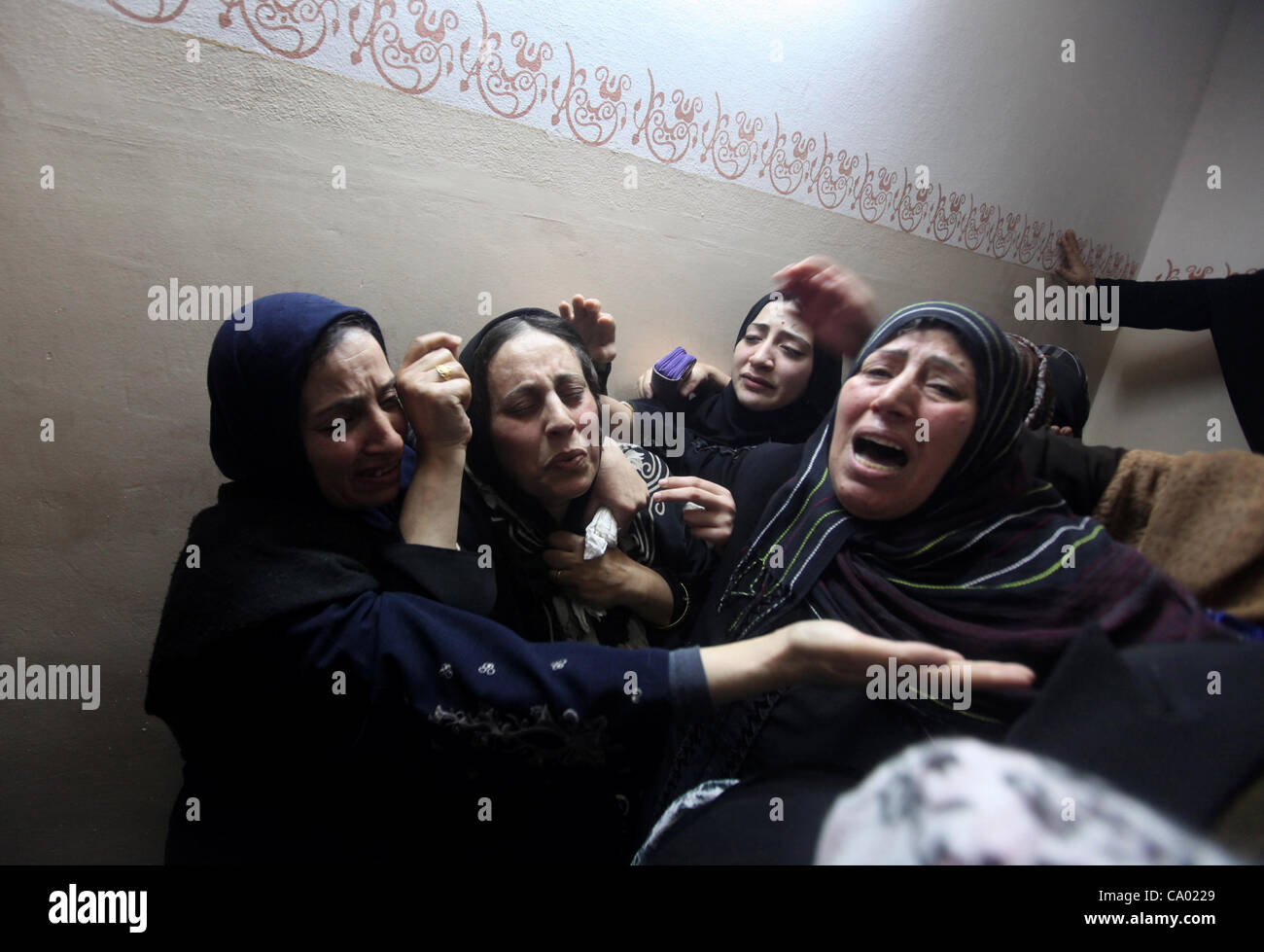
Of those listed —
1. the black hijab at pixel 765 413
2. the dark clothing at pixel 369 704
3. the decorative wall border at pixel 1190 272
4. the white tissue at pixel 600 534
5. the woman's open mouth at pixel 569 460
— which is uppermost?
the decorative wall border at pixel 1190 272

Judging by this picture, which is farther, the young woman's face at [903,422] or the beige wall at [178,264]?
the beige wall at [178,264]

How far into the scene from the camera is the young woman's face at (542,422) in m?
0.92

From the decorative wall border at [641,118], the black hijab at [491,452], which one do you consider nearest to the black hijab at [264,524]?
the black hijab at [491,452]

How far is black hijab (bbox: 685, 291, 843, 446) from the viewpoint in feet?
3.13

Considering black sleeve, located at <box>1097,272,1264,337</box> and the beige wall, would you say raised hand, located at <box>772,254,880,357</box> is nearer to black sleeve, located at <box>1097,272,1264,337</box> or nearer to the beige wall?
the beige wall

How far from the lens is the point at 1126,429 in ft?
2.66

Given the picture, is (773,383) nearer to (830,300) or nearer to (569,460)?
(830,300)

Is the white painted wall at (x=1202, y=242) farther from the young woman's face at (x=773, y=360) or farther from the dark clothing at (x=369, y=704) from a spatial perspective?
the dark clothing at (x=369, y=704)

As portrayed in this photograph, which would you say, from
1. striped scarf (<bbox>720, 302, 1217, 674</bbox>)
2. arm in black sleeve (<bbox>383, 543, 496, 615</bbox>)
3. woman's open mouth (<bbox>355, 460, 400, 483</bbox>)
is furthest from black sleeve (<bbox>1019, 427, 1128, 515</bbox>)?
woman's open mouth (<bbox>355, 460, 400, 483</bbox>)

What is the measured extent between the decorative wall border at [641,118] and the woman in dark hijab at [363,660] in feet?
1.43

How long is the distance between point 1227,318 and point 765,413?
596 mm

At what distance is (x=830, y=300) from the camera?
946 mm

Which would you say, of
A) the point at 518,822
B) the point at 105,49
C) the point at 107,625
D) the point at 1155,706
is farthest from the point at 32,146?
the point at 1155,706

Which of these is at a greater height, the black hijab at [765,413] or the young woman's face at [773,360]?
the young woman's face at [773,360]
